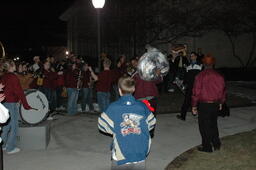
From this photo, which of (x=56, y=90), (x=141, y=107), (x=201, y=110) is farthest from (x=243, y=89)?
(x=141, y=107)

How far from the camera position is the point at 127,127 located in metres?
3.87

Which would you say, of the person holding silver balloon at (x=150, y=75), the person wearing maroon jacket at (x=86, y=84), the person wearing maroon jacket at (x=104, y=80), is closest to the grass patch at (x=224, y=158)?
the person holding silver balloon at (x=150, y=75)

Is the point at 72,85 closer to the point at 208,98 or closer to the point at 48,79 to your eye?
the point at 48,79

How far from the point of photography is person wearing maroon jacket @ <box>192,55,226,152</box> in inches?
262

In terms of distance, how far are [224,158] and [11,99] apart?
13.2 ft

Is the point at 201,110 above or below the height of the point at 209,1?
below

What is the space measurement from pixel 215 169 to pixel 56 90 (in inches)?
256

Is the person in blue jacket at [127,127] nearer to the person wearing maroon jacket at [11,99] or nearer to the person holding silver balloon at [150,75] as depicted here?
the person wearing maroon jacket at [11,99]

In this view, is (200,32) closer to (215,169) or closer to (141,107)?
(215,169)

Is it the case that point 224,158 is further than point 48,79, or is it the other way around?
point 48,79

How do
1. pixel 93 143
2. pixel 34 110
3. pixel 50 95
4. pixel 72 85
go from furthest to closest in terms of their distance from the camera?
pixel 50 95 → pixel 72 85 → pixel 93 143 → pixel 34 110

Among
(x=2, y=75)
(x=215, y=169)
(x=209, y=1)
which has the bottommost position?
(x=215, y=169)

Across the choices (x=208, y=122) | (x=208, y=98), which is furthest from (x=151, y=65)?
(x=208, y=122)

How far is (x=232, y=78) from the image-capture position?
21.2 meters
